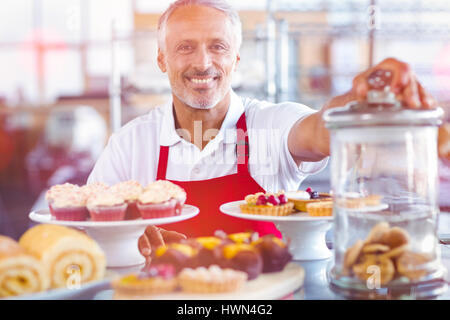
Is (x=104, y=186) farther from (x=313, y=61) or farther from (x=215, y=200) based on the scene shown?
(x=313, y=61)

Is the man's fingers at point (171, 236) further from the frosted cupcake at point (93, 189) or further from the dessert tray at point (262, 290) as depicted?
the dessert tray at point (262, 290)

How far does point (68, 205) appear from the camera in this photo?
0.97m

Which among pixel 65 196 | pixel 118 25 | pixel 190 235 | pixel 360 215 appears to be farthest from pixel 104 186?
pixel 118 25

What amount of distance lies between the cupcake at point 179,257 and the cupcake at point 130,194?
0.61 feet

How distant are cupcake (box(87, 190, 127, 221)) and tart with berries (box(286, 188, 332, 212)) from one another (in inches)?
14.1

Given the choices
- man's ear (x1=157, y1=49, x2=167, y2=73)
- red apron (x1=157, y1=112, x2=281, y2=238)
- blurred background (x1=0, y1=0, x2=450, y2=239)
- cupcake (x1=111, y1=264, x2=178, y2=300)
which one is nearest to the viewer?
cupcake (x1=111, y1=264, x2=178, y2=300)

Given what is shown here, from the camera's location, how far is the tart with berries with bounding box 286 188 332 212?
42.1 inches

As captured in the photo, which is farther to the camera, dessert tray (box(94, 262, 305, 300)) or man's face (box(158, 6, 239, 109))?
man's face (box(158, 6, 239, 109))

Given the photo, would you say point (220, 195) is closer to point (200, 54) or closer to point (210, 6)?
point (200, 54)

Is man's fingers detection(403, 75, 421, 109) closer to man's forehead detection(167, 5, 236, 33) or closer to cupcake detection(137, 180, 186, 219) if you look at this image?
cupcake detection(137, 180, 186, 219)

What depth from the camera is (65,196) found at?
0.99 metres

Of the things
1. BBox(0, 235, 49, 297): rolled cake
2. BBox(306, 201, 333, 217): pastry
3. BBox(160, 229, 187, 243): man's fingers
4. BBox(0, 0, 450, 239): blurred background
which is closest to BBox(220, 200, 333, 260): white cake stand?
BBox(306, 201, 333, 217): pastry

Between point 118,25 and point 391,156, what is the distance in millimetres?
2290
